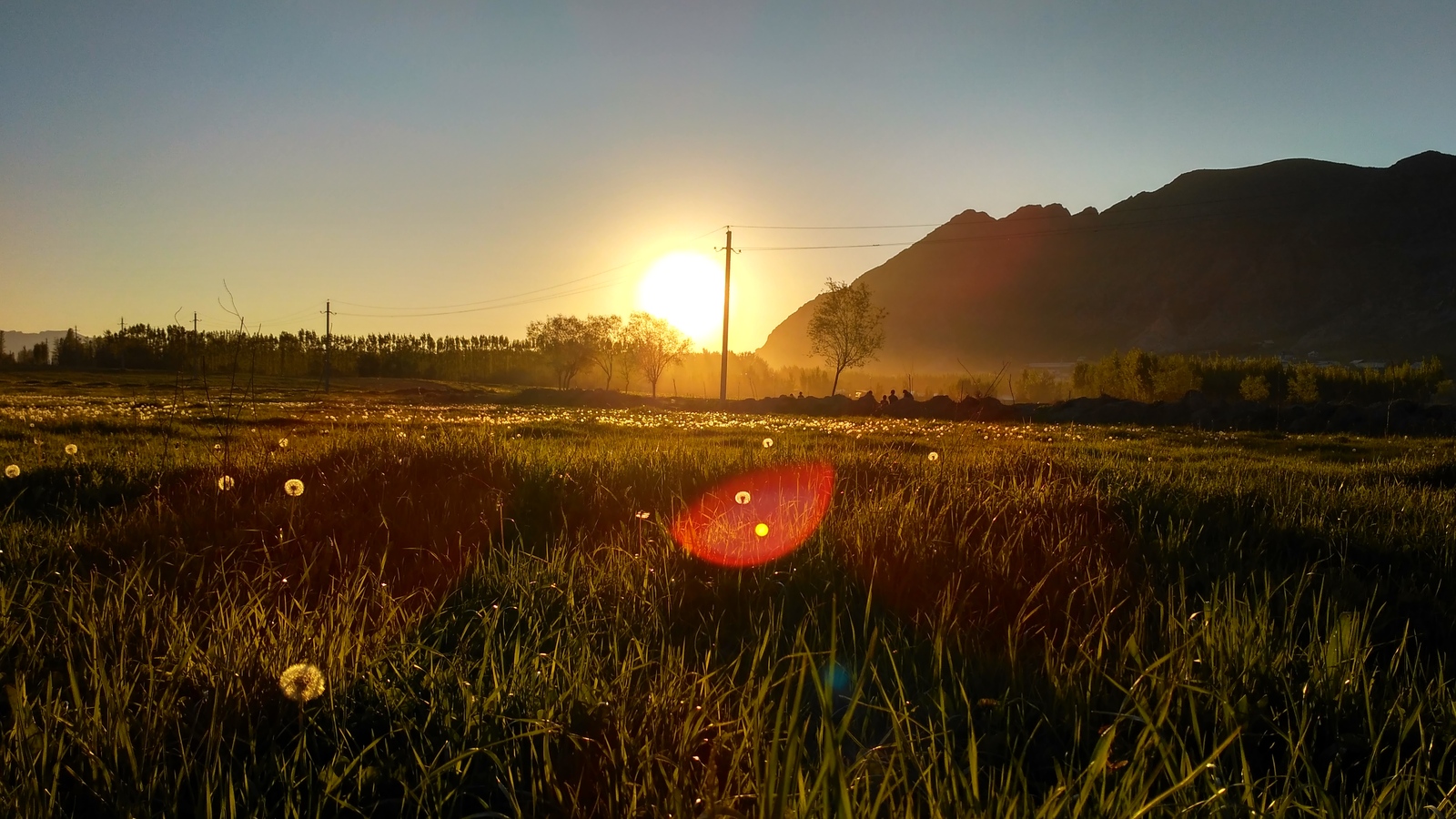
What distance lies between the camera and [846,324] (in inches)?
2160

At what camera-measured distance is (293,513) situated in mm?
4762

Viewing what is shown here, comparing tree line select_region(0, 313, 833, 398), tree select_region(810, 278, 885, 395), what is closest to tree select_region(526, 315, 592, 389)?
tree line select_region(0, 313, 833, 398)

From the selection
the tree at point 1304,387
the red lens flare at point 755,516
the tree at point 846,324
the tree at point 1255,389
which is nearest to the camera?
the red lens flare at point 755,516

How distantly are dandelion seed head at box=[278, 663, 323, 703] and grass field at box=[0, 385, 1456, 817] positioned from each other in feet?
0.22

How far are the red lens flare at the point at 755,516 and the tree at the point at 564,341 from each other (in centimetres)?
8993

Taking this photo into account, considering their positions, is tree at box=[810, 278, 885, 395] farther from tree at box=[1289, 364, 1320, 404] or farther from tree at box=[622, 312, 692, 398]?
tree at box=[622, 312, 692, 398]

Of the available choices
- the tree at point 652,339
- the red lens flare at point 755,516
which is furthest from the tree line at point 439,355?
the red lens flare at point 755,516

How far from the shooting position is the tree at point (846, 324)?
5491cm

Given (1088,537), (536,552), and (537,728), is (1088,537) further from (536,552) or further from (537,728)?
(537,728)

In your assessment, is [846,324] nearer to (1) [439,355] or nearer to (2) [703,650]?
(2) [703,650]

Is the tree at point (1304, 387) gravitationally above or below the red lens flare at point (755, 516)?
above

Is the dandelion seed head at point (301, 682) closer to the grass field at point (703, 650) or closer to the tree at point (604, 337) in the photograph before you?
the grass field at point (703, 650)

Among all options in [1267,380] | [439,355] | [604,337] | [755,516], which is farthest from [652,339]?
[755,516]

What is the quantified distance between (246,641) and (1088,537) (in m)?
4.25
